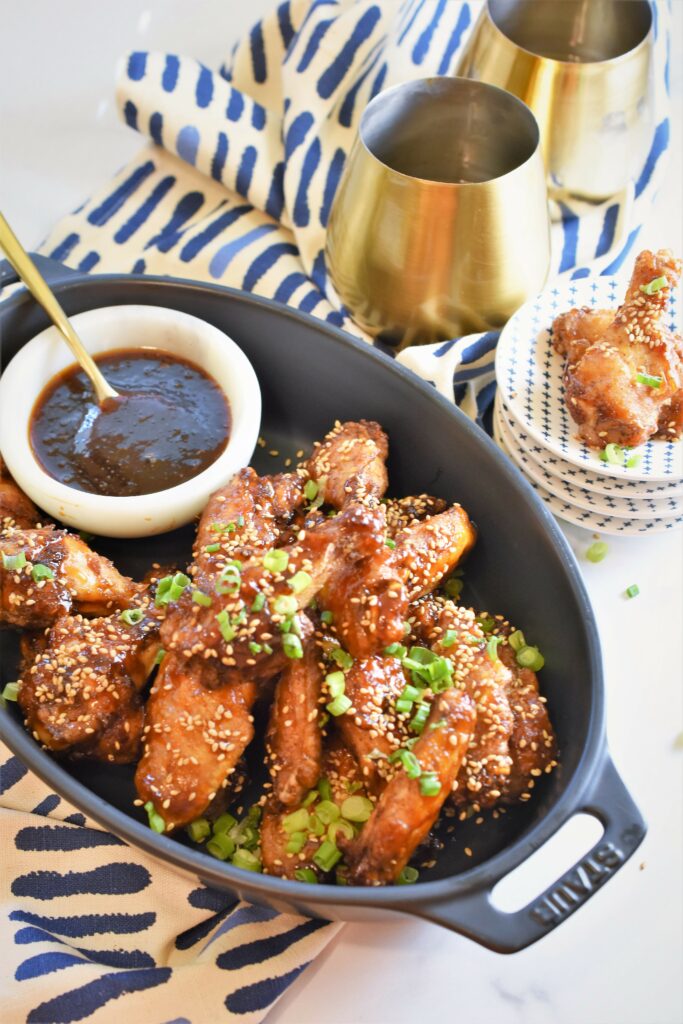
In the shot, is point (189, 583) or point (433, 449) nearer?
point (189, 583)

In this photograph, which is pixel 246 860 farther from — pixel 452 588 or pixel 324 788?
pixel 452 588

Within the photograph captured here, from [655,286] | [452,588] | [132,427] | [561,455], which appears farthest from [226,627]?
[655,286]

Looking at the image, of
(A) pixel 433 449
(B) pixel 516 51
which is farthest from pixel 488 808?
(B) pixel 516 51

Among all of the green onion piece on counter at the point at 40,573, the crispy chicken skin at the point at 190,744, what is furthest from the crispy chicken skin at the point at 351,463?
the green onion piece on counter at the point at 40,573

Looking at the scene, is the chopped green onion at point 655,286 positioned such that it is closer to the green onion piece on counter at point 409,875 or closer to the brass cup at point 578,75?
the brass cup at point 578,75

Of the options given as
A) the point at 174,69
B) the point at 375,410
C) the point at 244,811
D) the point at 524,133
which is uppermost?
the point at 524,133

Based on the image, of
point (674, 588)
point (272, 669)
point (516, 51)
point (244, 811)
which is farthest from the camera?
point (516, 51)

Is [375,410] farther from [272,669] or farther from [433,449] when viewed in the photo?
[272,669]
